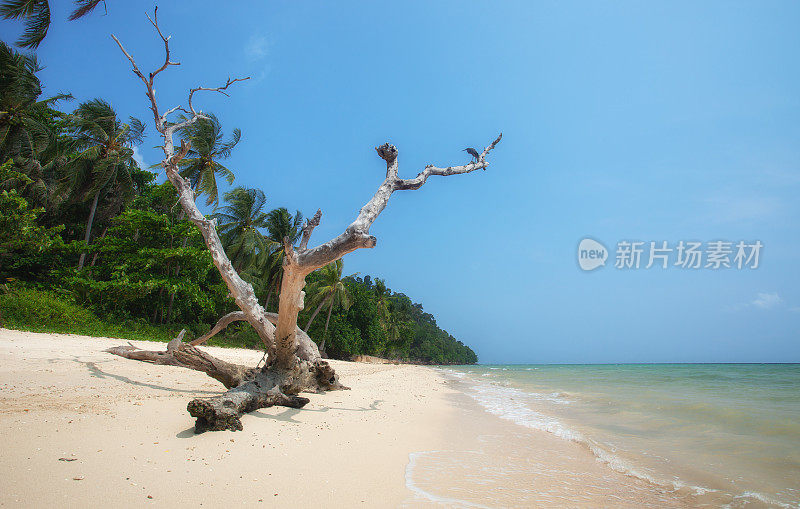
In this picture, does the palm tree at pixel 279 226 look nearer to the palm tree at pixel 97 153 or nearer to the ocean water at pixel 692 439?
the palm tree at pixel 97 153

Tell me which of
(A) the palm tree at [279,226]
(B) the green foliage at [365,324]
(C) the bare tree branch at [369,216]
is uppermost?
(A) the palm tree at [279,226]

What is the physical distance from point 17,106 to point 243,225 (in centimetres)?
1173

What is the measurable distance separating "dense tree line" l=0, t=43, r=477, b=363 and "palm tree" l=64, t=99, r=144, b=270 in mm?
50

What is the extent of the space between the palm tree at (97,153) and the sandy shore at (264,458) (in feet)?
52.4

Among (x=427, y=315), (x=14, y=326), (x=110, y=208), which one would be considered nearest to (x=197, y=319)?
(x=110, y=208)

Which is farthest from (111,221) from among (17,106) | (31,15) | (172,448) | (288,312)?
(172,448)

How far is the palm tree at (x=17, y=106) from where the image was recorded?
616 inches

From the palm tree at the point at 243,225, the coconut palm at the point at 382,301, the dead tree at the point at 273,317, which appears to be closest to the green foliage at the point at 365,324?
the coconut palm at the point at 382,301

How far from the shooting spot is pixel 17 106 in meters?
15.8

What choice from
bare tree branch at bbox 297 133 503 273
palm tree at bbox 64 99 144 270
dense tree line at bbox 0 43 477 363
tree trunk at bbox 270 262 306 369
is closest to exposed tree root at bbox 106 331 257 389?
tree trunk at bbox 270 262 306 369

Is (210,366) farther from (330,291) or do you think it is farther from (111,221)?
(330,291)

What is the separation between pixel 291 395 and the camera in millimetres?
5695

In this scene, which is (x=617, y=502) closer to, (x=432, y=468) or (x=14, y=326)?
(x=432, y=468)

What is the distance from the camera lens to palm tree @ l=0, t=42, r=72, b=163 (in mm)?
15641
